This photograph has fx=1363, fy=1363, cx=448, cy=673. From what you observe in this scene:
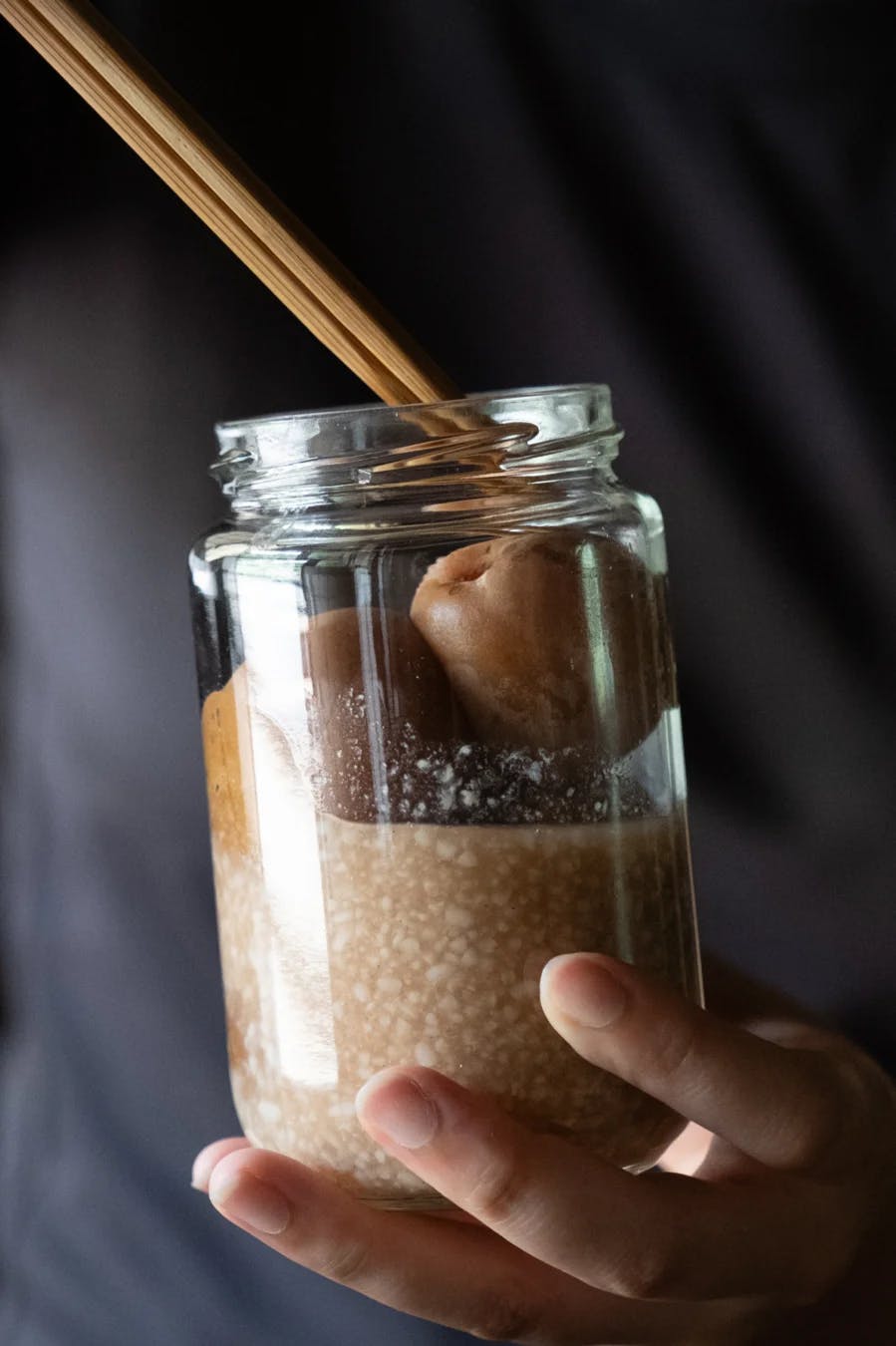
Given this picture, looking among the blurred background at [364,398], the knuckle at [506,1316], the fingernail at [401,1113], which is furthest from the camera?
the blurred background at [364,398]

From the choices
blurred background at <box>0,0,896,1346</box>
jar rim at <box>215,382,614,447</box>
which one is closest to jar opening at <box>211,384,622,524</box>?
jar rim at <box>215,382,614,447</box>

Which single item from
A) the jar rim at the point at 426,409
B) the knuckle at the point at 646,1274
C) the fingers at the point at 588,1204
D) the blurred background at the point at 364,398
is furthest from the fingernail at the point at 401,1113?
the blurred background at the point at 364,398

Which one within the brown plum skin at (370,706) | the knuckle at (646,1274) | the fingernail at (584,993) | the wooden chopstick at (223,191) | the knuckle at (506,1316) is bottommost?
the knuckle at (506,1316)

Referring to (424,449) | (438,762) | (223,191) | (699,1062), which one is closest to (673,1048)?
(699,1062)

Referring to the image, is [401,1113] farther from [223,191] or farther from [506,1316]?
[223,191]

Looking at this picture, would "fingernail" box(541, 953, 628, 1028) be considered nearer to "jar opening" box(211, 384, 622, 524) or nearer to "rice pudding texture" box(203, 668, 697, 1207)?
"rice pudding texture" box(203, 668, 697, 1207)

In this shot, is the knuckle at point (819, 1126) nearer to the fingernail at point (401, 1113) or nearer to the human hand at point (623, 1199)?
the human hand at point (623, 1199)

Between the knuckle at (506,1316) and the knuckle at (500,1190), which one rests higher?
the knuckle at (500,1190)
